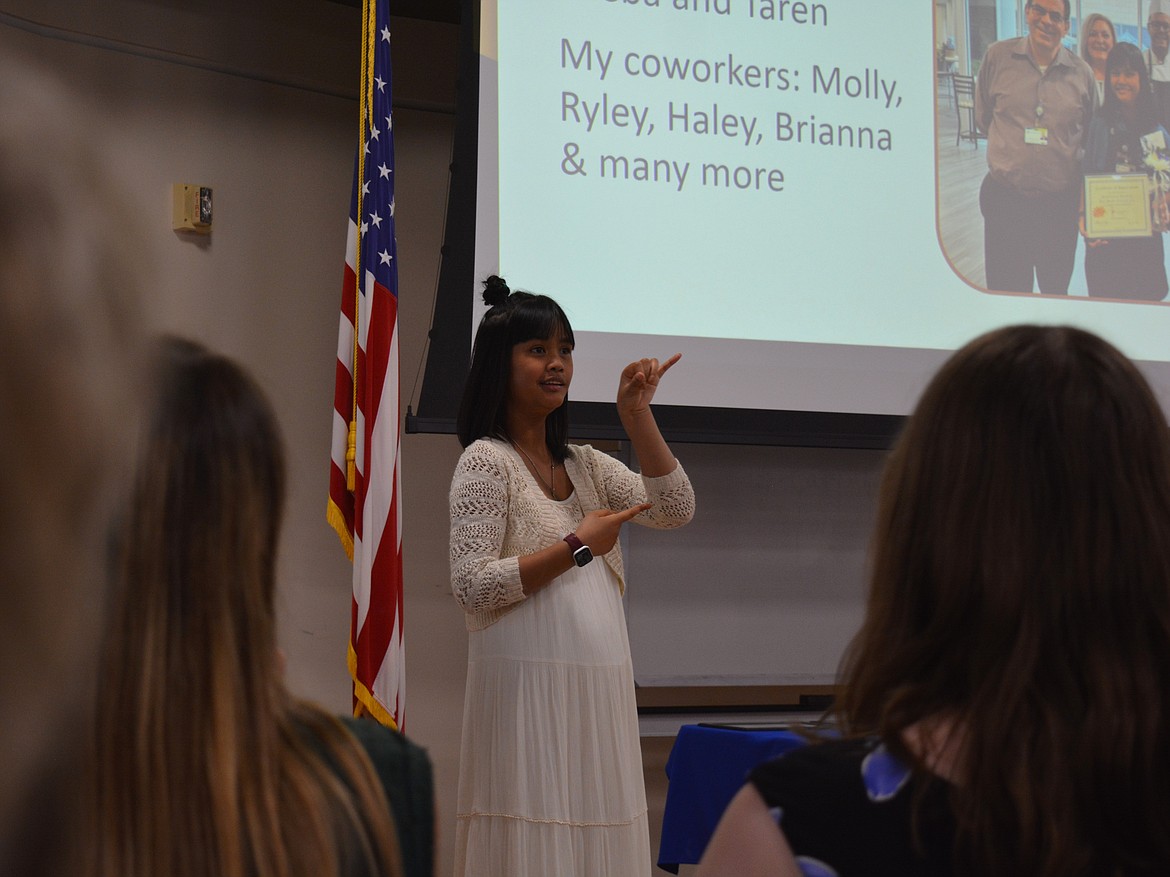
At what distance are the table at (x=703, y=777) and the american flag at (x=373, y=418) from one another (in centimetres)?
87

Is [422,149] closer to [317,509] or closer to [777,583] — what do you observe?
[317,509]

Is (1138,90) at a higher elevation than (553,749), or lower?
higher

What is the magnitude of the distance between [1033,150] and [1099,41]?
0.49m

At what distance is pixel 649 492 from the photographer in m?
2.62

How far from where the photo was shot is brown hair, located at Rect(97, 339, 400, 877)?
699 millimetres

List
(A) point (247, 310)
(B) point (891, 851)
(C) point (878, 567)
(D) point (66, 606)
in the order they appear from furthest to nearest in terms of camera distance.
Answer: (A) point (247, 310), (C) point (878, 567), (B) point (891, 851), (D) point (66, 606)

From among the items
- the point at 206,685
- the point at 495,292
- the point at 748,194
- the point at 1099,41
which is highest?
the point at 1099,41

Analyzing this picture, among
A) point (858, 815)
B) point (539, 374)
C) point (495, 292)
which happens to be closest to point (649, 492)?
point (539, 374)

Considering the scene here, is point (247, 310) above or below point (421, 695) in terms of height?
above

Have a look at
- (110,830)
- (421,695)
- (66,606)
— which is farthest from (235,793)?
(421,695)

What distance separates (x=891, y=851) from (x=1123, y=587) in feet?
0.85

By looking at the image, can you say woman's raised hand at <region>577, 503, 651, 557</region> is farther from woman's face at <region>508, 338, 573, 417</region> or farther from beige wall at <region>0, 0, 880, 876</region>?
beige wall at <region>0, 0, 880, 876</region>

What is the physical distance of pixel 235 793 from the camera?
28.2 inches

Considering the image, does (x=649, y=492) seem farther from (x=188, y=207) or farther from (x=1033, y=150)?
(x=1033, y=150)
